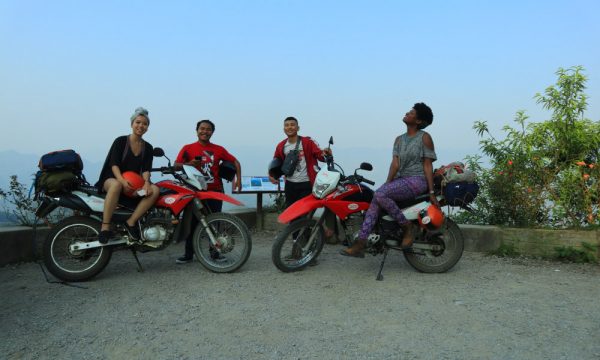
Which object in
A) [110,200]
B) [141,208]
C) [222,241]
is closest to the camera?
[110,200]

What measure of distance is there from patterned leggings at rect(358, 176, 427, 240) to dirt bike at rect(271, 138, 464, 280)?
111 millimetres

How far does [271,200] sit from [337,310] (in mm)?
5008

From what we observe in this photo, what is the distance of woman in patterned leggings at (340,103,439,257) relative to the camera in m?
5.38

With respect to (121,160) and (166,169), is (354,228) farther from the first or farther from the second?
(121,160)

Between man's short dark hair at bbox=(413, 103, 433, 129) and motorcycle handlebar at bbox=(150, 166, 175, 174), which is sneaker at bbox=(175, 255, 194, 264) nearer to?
motorcycle handlebar at bbox=(150, 166, 175, 174)

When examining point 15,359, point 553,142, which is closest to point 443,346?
point 15,359

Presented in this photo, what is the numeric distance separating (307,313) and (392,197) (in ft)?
5.98

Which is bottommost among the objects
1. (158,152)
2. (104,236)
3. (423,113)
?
(104,236)

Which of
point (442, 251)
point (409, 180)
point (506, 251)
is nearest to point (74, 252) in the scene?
point (409, 180)

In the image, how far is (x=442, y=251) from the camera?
5609 mm

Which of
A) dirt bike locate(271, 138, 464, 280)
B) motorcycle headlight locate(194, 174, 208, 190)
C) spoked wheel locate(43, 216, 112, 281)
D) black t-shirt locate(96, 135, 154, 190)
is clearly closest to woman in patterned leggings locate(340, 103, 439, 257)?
dirt bike locate(271, 138, 464, 280)

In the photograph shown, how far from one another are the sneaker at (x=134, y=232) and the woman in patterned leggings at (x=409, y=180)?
2.24 metres

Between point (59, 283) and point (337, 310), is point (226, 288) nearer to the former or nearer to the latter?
point (337, 310)

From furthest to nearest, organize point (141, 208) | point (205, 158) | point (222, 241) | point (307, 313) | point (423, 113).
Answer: point (205, 158)
point (222, 241)
point (423, 113)
point (141, 208)
point (307, 313)
